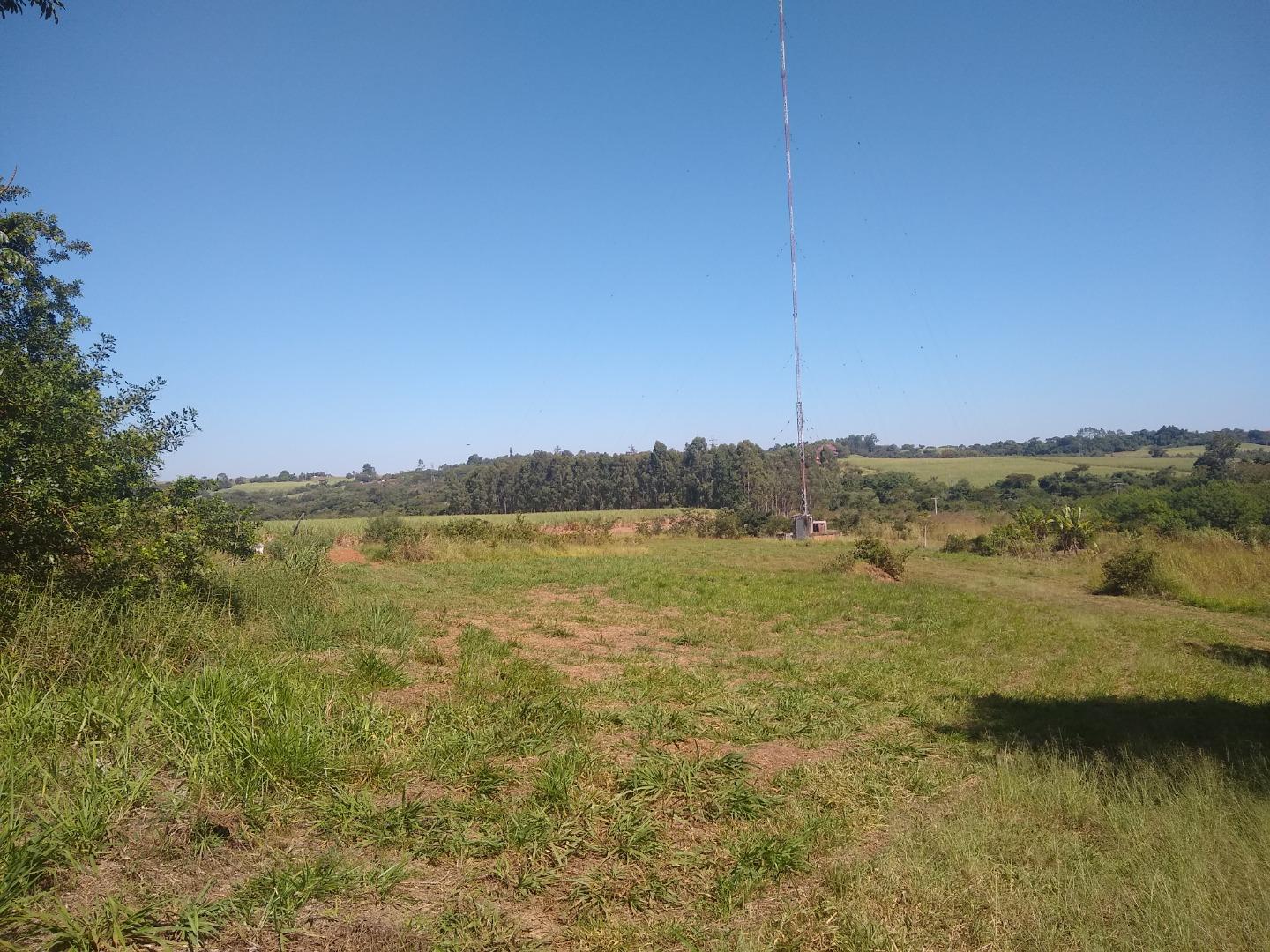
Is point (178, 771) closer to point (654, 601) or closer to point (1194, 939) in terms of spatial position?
point (1194, 939)

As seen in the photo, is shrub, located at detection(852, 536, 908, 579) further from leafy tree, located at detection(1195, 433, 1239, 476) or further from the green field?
the green field

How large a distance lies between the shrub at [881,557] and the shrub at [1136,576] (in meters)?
3.97

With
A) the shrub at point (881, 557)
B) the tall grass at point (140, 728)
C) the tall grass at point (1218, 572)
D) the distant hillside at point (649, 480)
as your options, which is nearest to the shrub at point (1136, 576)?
the tall grass at point (1218, 572)

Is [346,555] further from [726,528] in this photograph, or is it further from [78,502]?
[726,528]

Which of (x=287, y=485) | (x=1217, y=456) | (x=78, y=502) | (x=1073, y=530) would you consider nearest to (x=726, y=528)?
(x=1073, y=530)

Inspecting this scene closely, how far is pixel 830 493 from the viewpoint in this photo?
154ft

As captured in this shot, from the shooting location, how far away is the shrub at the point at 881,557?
15945mm

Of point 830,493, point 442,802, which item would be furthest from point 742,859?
point 830,493

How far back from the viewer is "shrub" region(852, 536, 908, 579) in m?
15.9

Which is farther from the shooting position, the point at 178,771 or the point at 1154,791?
the point at 1154,791

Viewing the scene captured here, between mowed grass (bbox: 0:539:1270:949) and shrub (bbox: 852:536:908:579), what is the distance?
8.82 m

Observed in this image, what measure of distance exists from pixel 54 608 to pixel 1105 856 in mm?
6299

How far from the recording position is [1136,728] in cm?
552

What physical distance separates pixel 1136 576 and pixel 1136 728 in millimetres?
10291
